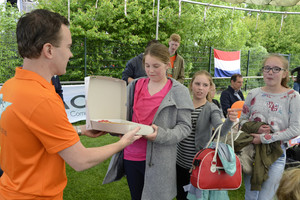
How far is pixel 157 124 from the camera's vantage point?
6.20 ft

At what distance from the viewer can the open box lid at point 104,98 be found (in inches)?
64.4

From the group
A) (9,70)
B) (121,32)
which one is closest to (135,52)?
(121,32)

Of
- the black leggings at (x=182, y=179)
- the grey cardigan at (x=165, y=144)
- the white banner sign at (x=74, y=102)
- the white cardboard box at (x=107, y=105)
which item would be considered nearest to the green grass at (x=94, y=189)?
the black leggings at (x=182, y=179)

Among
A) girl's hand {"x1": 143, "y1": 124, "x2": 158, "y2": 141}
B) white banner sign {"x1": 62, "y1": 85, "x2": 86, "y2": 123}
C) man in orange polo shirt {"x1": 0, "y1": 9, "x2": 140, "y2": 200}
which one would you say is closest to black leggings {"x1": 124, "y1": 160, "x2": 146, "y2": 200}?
girl's hand {"x1": 143, "y1": 124, "x2": 158, "y2": 141}

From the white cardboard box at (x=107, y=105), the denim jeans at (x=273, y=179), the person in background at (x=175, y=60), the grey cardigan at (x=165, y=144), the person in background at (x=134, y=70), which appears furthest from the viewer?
the person in background at (x=175, y=60)

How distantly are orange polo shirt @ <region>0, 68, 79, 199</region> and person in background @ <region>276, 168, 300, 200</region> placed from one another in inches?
39.0

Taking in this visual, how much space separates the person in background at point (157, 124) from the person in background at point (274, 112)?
769 millimetres

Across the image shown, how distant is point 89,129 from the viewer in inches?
64.6

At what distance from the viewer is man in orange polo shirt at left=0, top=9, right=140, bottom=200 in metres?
1.09

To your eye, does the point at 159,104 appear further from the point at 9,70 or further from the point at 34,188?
the point at 9,70

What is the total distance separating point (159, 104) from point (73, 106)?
211 inches

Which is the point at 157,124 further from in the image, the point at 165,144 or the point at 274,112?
the point at 274,112

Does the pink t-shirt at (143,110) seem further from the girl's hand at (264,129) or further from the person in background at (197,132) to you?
the girl's hand at (264,129)

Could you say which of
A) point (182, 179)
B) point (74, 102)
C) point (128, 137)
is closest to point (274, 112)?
point (182, 179)
